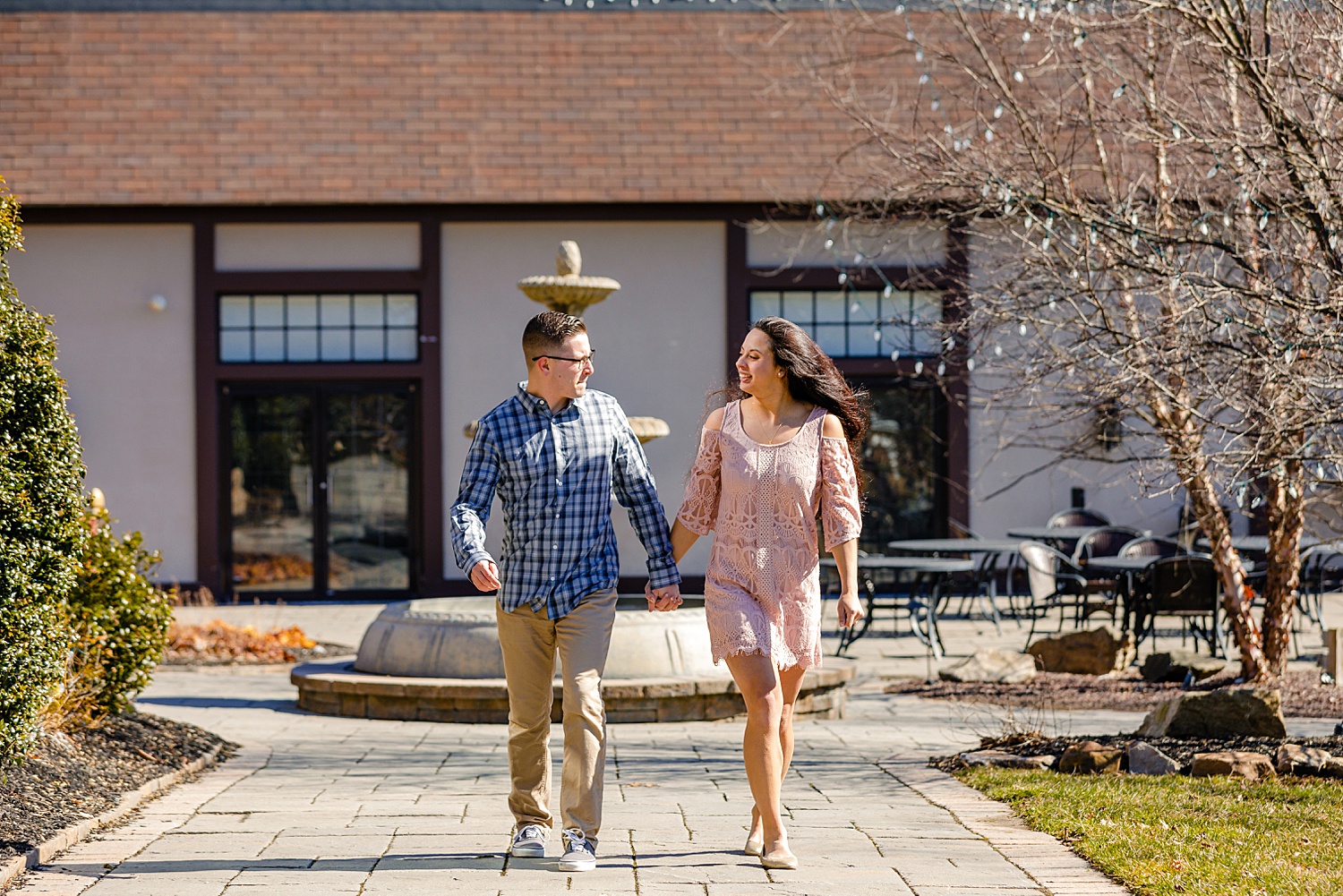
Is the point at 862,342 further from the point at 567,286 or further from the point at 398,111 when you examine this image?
the point at 567,286

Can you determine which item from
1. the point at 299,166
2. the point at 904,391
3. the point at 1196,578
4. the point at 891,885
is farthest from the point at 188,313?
the point at 891,885

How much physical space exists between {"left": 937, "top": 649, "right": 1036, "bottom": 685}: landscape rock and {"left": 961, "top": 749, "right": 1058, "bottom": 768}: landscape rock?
3222 mm

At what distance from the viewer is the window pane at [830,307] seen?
1759 centimetres

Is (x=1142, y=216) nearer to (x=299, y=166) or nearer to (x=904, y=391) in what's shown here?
(x=904, y=391)

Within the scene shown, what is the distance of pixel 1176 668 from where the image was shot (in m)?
10.4

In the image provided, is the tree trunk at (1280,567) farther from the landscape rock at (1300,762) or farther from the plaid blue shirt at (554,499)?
the plaid blue shirt at (554,499)

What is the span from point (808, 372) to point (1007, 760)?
267 cm

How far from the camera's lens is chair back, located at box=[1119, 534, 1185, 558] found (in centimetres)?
1350

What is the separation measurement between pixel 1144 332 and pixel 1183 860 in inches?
134

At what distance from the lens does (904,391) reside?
699 inches

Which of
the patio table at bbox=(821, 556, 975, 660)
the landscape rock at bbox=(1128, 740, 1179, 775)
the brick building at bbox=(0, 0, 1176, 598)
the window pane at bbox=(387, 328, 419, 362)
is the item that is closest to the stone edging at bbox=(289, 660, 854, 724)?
the landscape rock at bbox=(1128, 740, 1179, 775)

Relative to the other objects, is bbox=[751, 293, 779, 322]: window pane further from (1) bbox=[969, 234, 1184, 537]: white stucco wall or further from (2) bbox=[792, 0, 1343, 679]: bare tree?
(2) bbox=[792, 0, 1343, 679]: bare tree

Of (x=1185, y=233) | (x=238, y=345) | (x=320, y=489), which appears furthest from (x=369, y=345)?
(x=1185, y=233)

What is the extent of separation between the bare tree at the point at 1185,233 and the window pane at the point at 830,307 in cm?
681
